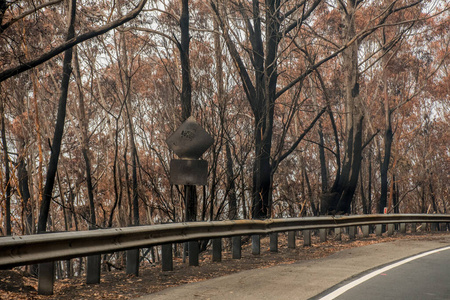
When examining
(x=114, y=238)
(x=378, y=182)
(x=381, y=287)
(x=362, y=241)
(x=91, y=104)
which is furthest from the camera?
(x=378, y=182)

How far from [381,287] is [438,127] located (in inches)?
1692

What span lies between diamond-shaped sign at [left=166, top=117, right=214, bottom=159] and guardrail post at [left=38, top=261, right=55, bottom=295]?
3570 mm

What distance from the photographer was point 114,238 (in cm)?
765

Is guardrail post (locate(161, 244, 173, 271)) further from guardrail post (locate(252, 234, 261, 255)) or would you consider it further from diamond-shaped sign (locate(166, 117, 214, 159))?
guardrail post (locate(252, 234, 261, 255))

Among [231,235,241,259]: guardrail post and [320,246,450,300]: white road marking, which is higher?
[231,235,241,259]: guardrail post

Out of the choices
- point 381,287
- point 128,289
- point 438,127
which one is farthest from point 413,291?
point 438,127

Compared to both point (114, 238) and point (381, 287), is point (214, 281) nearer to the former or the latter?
point (114, 238)

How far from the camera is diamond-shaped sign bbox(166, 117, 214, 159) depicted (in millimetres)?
10148

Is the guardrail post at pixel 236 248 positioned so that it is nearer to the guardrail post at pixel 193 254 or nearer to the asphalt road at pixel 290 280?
the asphalt road at pixel 290 280

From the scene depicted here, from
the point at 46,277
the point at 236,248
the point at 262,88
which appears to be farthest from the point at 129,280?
the point at 262,88

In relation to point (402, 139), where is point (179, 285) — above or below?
below

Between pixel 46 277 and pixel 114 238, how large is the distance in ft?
3.14

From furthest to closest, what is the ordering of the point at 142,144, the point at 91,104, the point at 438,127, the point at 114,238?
the point at 438,127 < the point at 142,144 < the point at 91,104 < the point at 114,238

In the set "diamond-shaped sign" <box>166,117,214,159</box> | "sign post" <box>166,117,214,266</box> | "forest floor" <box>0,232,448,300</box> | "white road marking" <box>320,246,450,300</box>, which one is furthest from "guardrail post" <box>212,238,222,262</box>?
"white road marking" <box>320,246,450,300</box>
